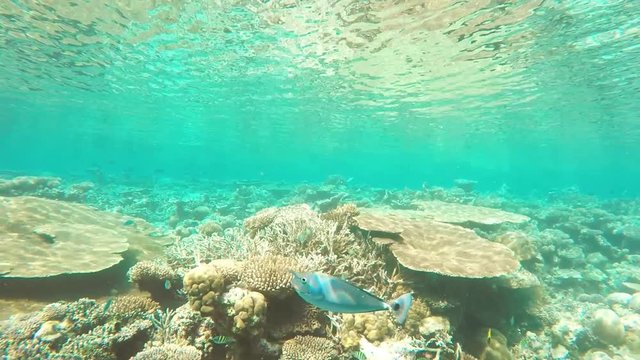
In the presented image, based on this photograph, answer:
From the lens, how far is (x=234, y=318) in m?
3.80

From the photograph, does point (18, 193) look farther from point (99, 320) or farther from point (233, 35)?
point (99, 320)

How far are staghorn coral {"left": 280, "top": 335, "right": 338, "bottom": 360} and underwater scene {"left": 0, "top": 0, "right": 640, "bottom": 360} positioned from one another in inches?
0.8

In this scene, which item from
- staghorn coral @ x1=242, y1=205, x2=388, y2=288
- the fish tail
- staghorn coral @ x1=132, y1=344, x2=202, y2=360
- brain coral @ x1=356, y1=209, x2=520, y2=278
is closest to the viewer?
the fish tail

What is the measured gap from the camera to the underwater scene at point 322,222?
13.6ft

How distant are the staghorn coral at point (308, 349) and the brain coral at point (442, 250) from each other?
6.11 feet

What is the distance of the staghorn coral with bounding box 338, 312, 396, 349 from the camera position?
13.9ft

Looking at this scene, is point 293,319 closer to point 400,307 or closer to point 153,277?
point 400,307

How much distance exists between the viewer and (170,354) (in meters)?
3.49

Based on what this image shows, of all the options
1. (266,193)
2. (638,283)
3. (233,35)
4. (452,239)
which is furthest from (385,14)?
(266,193)

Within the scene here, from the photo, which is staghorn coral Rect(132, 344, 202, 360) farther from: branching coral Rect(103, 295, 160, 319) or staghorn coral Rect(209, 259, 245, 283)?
branching coral Rect(103, 295, 160, 319)

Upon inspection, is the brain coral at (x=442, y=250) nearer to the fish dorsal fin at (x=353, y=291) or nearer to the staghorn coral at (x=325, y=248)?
the staghorn coral at (x=325, y=248)

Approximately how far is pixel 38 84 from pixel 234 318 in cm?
3882

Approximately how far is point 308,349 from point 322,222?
117 inches

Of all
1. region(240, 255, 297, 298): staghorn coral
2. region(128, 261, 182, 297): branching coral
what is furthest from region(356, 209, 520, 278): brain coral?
region(128, 261, 182, 297): branching coral
